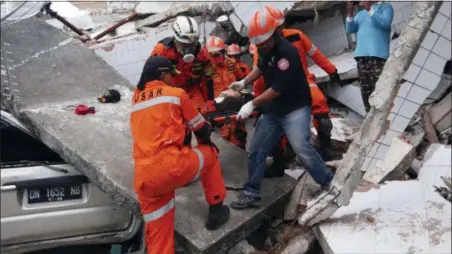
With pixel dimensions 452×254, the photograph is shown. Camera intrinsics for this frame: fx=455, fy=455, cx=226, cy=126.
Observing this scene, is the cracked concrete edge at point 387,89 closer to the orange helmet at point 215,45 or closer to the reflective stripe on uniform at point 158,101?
the reflective stripe on uniform at point 158,101

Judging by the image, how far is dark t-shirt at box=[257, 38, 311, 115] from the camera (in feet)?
11.7

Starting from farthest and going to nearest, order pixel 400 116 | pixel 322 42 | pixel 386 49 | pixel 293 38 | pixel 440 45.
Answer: pixel 322 42 → pixel 386 49 → pixel 293 38 → pixel 400 116 → pixel 440 45

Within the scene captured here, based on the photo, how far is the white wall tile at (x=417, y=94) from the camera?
386 centimetres

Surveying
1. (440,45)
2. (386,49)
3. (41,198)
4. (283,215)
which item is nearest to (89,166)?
(41,198)

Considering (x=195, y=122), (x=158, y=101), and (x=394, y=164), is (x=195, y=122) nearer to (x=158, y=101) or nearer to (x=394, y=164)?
(x=158, y=101)

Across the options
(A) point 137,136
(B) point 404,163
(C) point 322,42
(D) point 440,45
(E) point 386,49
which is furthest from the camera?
(C) point 322,42

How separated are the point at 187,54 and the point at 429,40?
2.23 metres

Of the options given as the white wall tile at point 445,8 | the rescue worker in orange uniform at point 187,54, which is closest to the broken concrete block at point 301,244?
the rescue worker in orange uniform at point 187,54

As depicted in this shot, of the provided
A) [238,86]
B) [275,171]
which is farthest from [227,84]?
[275,171]

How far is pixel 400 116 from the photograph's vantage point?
3.91m

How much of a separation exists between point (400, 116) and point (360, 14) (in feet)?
5.75

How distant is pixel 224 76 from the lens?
19.0 feet

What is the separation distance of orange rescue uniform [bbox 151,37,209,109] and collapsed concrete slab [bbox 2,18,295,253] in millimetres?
569

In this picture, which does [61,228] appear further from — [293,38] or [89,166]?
[293,38]
